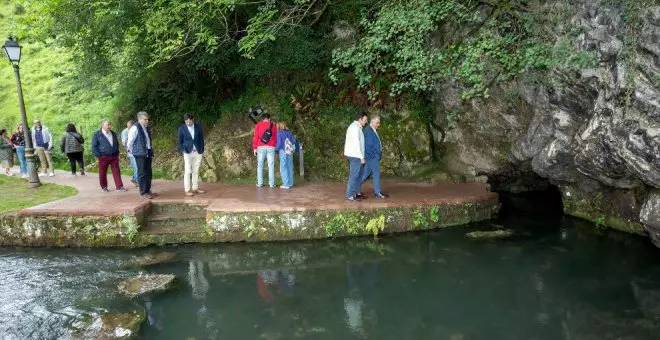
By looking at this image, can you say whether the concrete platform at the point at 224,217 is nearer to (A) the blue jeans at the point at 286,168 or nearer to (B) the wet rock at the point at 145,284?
(A) the blue jeans at the point at 286,168

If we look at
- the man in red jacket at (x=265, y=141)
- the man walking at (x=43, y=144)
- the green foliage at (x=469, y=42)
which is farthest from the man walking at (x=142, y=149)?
the man walking at (x=43, y=144)

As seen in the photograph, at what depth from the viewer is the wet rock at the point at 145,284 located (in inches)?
264

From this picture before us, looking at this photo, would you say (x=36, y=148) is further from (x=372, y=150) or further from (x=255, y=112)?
(x=372, y=150)

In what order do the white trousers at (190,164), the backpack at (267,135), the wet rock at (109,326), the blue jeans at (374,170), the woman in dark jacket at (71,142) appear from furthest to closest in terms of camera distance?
the woman in dark jacket at (71,142), the backpack at (267,135), the white trousers at (190,164), the blue jeans at (374,170), the wet rock at (109,326)

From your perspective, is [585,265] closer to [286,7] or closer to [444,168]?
[444,168]

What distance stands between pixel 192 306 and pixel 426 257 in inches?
163

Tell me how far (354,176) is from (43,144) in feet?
33.3

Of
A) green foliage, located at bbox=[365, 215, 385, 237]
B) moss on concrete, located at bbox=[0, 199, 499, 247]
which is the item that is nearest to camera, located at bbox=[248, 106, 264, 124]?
moss on concrete, located at bbox=[0, 199, 499, 247]

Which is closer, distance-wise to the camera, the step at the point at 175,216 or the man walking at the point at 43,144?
the step at the point at 175,216

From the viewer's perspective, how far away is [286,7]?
39.8 feet

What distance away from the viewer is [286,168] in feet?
37.1

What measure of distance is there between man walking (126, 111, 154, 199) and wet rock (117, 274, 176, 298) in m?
3.26

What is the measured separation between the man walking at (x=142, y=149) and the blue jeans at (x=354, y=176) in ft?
14.6

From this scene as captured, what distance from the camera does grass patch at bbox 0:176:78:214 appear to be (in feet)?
31.3
